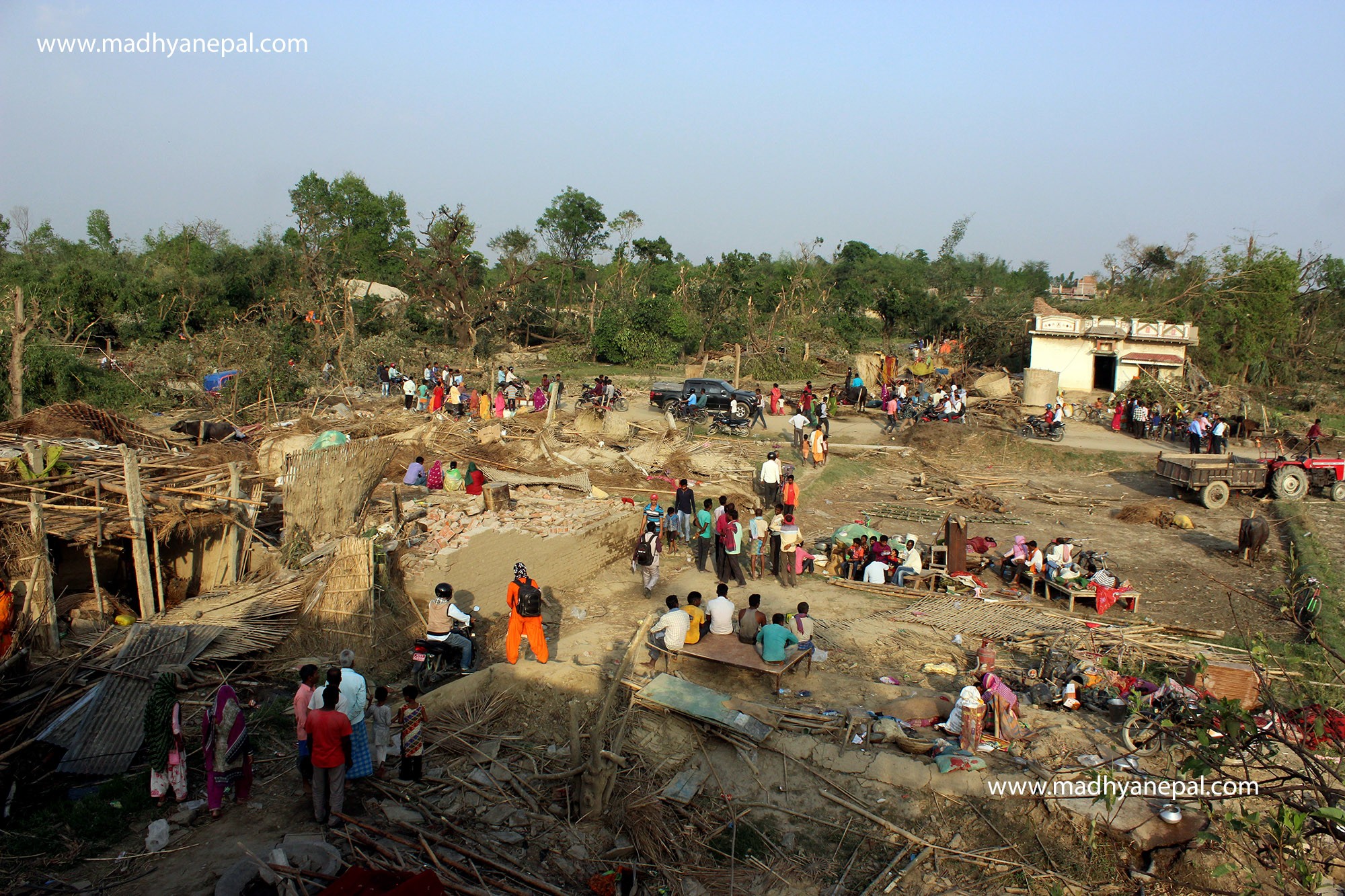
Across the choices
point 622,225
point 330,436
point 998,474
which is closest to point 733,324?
point 622,225

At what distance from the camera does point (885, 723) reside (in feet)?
25.4

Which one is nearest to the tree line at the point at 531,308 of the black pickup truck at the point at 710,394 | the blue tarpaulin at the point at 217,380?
the blue tarpaulin at the point at 217,380


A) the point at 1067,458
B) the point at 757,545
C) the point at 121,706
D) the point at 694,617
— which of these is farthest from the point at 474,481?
the point at 1067,458

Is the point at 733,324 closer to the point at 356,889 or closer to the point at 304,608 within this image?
the point at 304,608

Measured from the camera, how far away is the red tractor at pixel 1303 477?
17.7 metres

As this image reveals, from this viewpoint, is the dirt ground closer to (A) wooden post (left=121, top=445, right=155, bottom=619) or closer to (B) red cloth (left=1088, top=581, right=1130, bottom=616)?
(B) red cloth (left=1088, top=581, right=1130, bottom=616)

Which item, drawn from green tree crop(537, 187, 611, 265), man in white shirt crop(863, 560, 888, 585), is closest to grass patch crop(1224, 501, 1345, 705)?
man in white shirt crop(863, 560, 888, 585)

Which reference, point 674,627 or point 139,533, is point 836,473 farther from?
point 139,533

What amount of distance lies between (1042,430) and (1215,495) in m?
6.41

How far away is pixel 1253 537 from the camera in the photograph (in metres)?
14.3

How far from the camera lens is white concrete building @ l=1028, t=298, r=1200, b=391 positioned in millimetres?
27672

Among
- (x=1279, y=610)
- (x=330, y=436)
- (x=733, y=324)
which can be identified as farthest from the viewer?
(x=733, y=324)

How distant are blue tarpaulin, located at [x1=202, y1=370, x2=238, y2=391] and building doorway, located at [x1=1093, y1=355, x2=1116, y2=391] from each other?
88.7 feet

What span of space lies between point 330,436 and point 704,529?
710cm
